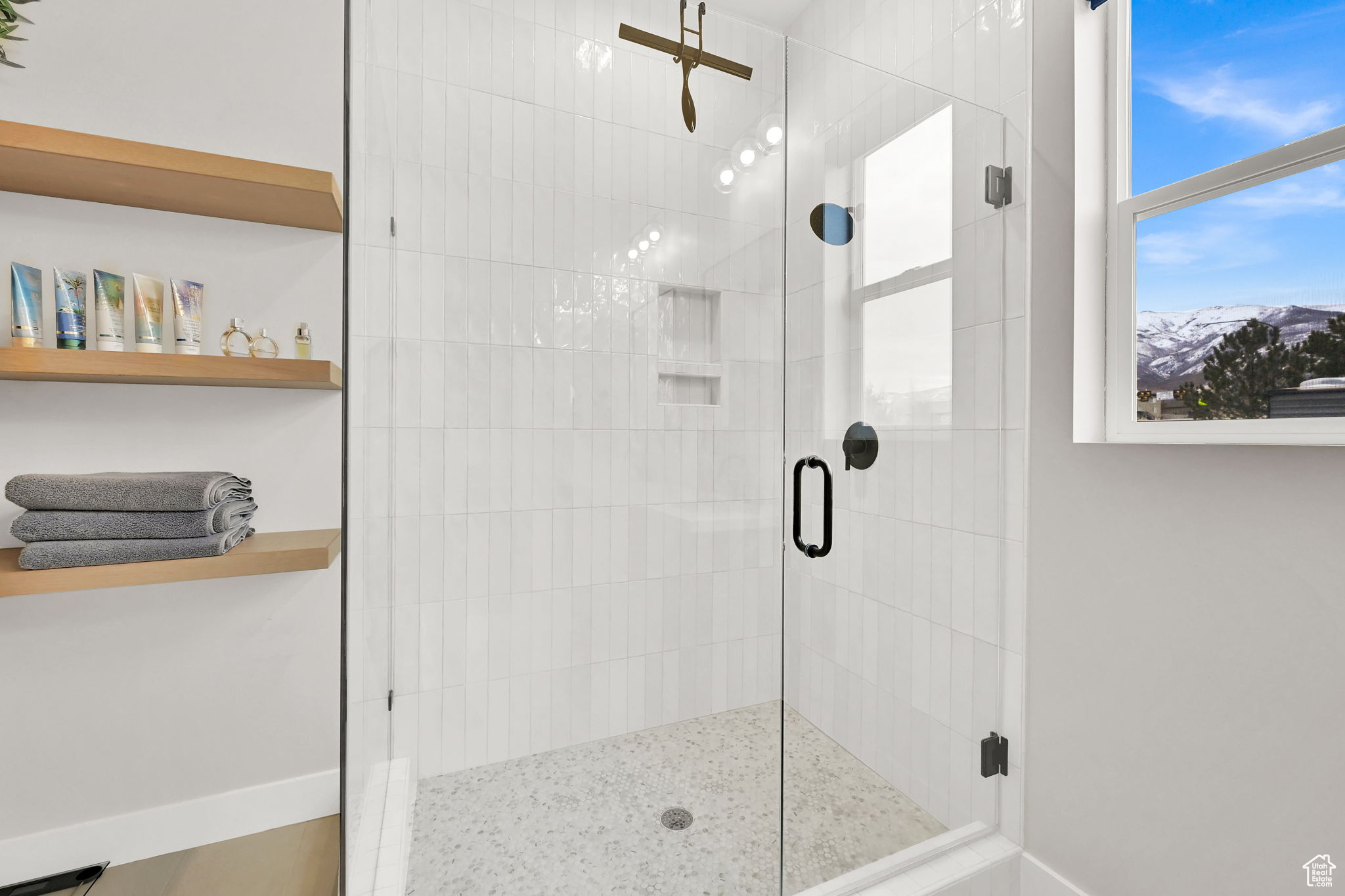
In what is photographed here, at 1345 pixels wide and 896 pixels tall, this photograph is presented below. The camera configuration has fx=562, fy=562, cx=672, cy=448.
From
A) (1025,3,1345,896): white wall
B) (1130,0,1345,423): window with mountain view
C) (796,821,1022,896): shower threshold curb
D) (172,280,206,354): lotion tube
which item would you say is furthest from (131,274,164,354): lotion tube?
(1130,0,1345,423): window with mountain view

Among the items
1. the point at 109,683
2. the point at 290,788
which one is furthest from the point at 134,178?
the point at 290,788

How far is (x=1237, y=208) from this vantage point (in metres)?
1.02

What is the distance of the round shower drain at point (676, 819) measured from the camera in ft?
4.28

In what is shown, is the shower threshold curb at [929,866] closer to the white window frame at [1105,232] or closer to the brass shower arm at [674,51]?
the white window frame at [1105,232]

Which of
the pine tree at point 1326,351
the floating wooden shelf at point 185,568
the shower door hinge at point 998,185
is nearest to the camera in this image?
the pine tree at point 1326,351

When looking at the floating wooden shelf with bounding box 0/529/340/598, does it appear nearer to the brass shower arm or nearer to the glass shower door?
the glass shower door

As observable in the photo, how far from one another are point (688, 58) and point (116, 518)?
1.56 meters

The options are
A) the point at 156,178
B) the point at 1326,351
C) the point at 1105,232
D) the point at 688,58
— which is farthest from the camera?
the point at 688,58

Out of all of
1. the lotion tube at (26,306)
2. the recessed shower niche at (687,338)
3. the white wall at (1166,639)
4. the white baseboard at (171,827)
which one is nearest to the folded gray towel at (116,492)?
the lotion tube at (26,306)

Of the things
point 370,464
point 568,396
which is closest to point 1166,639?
point 568,396

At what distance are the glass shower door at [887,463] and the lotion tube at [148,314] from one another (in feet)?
4.45

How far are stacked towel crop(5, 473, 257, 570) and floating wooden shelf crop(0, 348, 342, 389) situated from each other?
20 centimetres

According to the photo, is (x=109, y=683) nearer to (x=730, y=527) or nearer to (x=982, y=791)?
(x=730, y=527)

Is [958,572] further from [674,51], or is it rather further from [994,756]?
[674,51]
